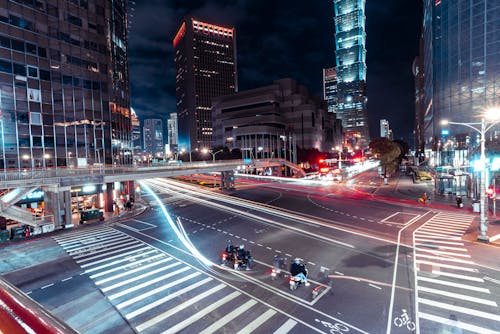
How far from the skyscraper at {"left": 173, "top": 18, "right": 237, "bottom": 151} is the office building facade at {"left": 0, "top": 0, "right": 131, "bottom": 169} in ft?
458

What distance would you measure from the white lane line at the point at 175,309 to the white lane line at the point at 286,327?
449cm

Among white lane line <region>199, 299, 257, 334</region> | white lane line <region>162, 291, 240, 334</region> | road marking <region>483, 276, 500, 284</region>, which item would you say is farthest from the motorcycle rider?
road marking <region>483, 276, 500, 284</region>

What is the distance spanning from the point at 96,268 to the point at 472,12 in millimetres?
70223

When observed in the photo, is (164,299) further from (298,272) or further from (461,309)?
(461,309)

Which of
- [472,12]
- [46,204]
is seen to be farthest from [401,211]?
[472,12]

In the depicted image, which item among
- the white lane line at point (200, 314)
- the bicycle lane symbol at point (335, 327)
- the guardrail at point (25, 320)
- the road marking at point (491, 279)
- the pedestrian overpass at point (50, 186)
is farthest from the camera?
the pedestrian overpass at point (50, 186)

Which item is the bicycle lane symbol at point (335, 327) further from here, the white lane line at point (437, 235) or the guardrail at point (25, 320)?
the white lane line at point (437, 235)

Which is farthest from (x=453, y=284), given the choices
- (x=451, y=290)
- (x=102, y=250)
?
(x=102, y=250)

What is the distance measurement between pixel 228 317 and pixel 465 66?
64.8 meters

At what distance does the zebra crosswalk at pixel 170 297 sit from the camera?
38.5 feet

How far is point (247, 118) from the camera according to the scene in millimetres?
116875

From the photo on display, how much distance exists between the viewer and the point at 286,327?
37.7 ft

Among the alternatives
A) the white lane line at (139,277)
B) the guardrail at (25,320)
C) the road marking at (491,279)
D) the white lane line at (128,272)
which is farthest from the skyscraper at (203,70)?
the guardrail at (25,320)

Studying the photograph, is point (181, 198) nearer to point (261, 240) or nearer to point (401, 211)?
point (261, 240)
